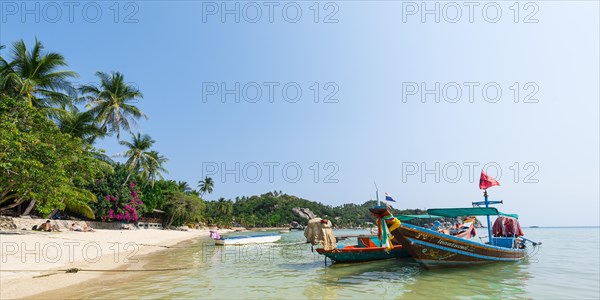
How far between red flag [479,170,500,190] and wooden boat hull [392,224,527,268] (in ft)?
9.59

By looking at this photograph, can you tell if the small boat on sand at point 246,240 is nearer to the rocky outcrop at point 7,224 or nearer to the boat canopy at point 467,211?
the rocky outcrop at point 7,224

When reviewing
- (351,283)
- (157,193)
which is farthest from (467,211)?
(157,193)

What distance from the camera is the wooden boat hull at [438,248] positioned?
1357 centimetres

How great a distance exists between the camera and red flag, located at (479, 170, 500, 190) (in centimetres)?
1633

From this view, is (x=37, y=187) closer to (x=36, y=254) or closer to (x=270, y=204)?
(x=36, y=254)

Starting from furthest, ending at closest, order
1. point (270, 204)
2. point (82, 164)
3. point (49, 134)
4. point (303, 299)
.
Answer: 1. point (270, 204)
2. point (82, 164)
3. point (49, 134)
4. point (303, 299)

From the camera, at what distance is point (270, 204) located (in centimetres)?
12156

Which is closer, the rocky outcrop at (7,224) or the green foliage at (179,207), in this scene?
the rocky outcrop at (7,224)

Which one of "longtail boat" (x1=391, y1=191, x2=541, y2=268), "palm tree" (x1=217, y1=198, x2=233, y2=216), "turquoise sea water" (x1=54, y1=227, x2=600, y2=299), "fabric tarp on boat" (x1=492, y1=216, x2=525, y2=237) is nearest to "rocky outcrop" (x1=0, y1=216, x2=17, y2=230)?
"turquoise sea water" (x1=54, y1=227, x2=600, y2=299)

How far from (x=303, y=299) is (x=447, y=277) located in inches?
257

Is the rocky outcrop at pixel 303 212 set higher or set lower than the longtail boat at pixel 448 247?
lower

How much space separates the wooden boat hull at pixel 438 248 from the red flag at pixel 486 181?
2.92 m

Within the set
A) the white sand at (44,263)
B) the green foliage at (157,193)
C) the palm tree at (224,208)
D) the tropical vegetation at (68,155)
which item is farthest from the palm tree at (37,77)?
the palm tree at (224,208)

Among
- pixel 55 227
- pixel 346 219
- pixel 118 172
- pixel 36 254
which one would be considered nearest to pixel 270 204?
pixel 346 219
